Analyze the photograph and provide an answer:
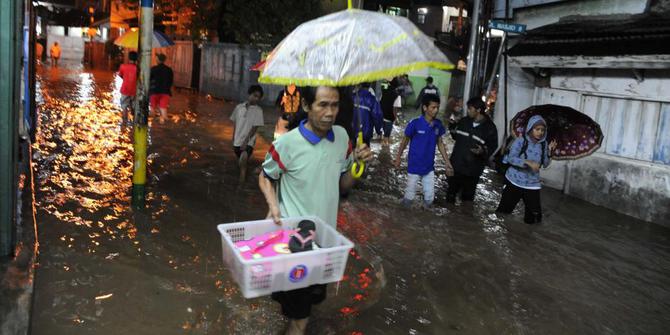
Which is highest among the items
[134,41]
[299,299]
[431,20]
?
[431,20]

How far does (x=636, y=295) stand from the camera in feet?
17.9

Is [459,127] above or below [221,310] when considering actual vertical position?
above

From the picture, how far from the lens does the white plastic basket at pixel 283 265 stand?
2.81 m

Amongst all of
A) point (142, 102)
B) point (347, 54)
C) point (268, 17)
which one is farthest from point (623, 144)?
point (268, 17)

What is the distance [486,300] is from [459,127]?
367cm

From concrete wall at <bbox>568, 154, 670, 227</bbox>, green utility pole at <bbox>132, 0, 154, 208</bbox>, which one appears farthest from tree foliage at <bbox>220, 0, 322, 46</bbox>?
green utility pole at <bbox>132, 0, 154, 208</bbox>

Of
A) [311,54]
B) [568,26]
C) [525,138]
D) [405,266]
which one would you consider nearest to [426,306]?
[405,266]

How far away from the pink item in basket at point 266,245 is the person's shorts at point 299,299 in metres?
0.41

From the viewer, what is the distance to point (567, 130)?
7.87 metres

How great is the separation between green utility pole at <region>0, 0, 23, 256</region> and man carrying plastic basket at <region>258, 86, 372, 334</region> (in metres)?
2.28

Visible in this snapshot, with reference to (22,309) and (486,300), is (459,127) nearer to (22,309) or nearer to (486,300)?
(486,300)

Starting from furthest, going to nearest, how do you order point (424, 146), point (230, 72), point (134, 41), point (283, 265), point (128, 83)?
1. point (230, 72)
2. point (134, 41)
3. point (128, 83)
4. point (424, 146)
5. point (283, 265)

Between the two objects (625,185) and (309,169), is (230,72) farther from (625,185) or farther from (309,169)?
(309,169)

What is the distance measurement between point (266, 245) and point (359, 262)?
280 cm
